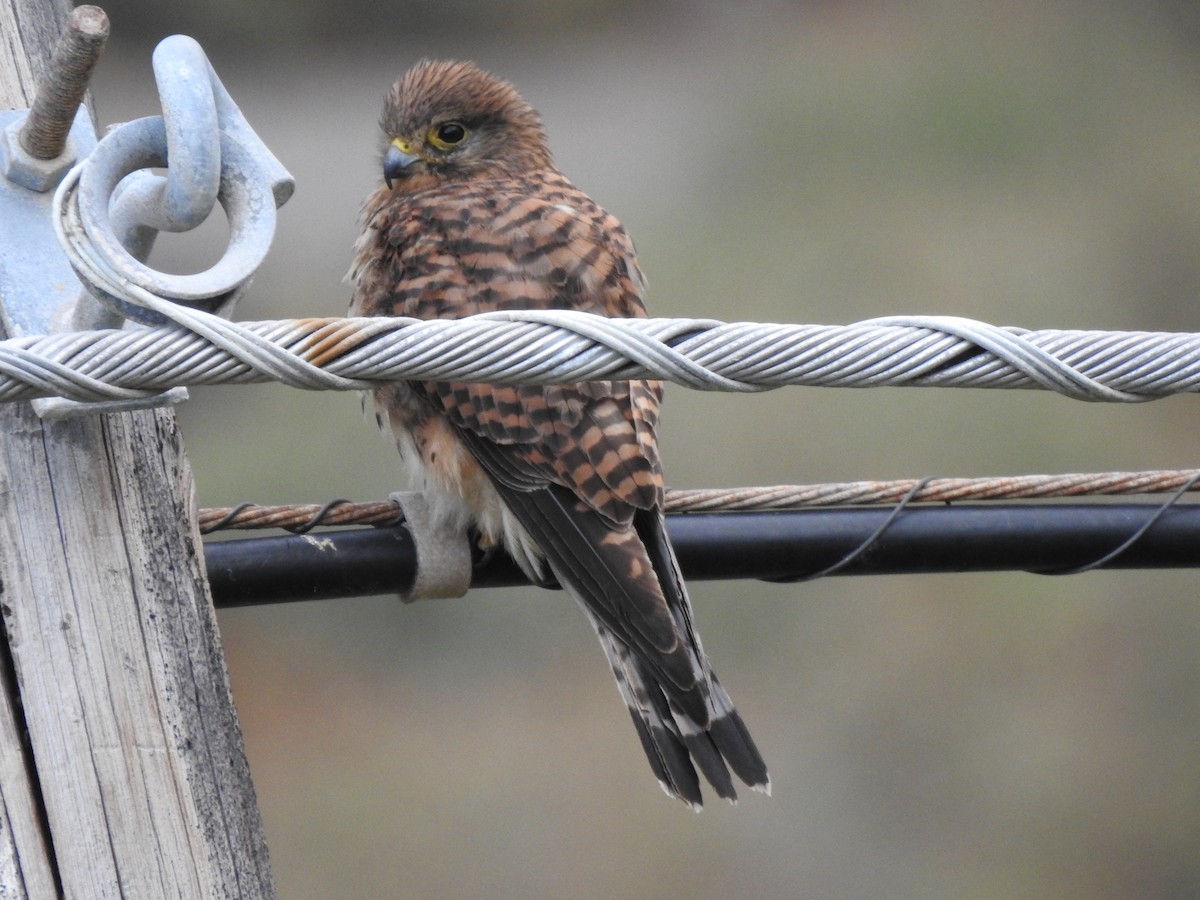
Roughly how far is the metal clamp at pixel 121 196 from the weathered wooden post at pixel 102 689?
86 mm

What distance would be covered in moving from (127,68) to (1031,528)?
6924 millimetres

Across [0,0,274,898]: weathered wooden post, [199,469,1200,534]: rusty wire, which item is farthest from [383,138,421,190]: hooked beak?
[0,0,274,898]: weathered wooden post

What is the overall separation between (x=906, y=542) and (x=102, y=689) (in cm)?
113

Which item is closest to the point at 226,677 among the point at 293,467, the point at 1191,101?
the point at 293,467

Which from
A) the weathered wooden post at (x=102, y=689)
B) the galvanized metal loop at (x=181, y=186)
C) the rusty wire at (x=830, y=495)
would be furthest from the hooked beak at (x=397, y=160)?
the galvanized metal loop at (x=181, y=186)

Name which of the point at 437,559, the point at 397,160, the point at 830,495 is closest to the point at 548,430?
the point at 437,559

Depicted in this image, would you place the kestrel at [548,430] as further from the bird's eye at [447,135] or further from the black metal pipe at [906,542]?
the black metal pipe at [906,542]

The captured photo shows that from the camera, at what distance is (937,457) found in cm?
631

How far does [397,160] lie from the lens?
118 inches

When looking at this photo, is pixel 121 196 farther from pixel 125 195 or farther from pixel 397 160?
pixel 397 160

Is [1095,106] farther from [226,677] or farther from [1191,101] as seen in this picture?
[226,677]

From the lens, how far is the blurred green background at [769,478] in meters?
5.89

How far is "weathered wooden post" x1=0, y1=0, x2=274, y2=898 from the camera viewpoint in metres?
1.33

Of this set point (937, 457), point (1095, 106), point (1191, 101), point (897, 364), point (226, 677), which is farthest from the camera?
point (1191, 101)
